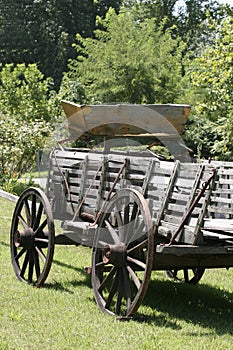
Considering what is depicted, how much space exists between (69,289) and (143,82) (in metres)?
18.4

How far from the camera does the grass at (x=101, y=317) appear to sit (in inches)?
201

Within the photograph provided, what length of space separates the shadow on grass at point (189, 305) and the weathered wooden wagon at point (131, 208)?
257mm

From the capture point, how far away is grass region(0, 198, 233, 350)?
5.10 metres

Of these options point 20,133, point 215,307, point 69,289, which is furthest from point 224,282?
point 20,133

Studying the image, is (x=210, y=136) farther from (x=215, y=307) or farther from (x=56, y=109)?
(x=215, y=307)

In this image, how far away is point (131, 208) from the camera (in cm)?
615

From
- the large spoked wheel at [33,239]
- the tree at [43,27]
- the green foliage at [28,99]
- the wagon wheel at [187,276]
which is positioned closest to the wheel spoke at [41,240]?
the large spoked wheel at [33,239]

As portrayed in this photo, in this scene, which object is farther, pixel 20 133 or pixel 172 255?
pixel 20 133

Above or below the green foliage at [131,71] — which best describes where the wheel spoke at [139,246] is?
below

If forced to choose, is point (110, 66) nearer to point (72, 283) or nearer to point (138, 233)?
point (72, 283)

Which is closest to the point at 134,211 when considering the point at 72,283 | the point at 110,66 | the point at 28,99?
the point at 72,283

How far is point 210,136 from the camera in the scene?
78.0 feet

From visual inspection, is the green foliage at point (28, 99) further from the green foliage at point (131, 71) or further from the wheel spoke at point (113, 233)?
the wheel spoke at point (113, 233)

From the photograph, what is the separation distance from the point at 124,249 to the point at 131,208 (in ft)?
1.79
